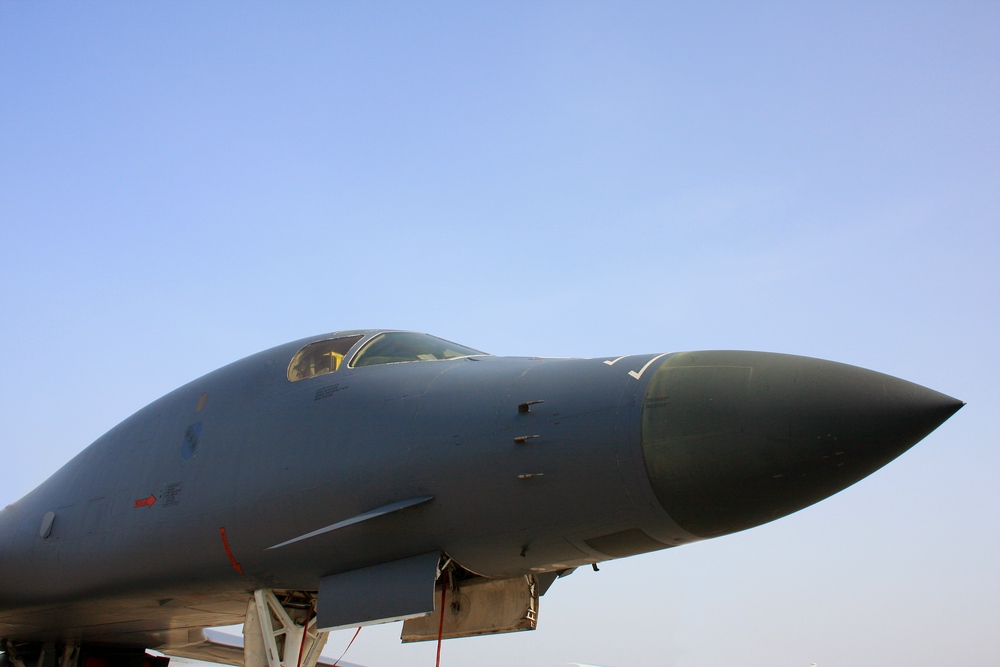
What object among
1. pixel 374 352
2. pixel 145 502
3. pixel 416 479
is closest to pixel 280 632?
pixel 145 502

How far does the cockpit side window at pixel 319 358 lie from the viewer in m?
7.45

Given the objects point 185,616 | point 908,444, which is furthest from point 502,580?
point 185,616

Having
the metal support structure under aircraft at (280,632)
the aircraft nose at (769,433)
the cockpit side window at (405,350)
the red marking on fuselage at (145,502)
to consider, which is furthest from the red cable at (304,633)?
the aircraft nose at (769,433)

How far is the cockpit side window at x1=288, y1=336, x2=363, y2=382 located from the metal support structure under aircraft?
1.74 metres

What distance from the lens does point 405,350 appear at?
24.0 feet

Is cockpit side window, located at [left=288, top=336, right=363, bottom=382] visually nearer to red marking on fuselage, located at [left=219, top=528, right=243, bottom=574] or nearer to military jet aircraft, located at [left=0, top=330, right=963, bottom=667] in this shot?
military jet aircraft, located at [left=0, top=330, right=963, bottom=667]

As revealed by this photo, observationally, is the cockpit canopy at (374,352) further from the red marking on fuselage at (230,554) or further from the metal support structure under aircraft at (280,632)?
the metal support structure under aircraft at (280,632)

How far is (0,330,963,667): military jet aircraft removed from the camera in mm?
5121

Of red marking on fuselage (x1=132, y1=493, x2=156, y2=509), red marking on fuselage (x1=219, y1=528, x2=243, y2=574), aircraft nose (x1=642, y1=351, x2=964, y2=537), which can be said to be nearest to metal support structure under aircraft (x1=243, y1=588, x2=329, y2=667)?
red marking on fuselage (x1=219, y1=528, x2=243, y2=574)

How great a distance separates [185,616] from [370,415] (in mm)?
3559

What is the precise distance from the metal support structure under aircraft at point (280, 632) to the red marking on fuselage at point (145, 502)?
4.21 ft

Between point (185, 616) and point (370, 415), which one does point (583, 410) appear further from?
point (185, 616)

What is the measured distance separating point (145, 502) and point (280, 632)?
5.64 ft

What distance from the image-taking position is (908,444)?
498 cm
